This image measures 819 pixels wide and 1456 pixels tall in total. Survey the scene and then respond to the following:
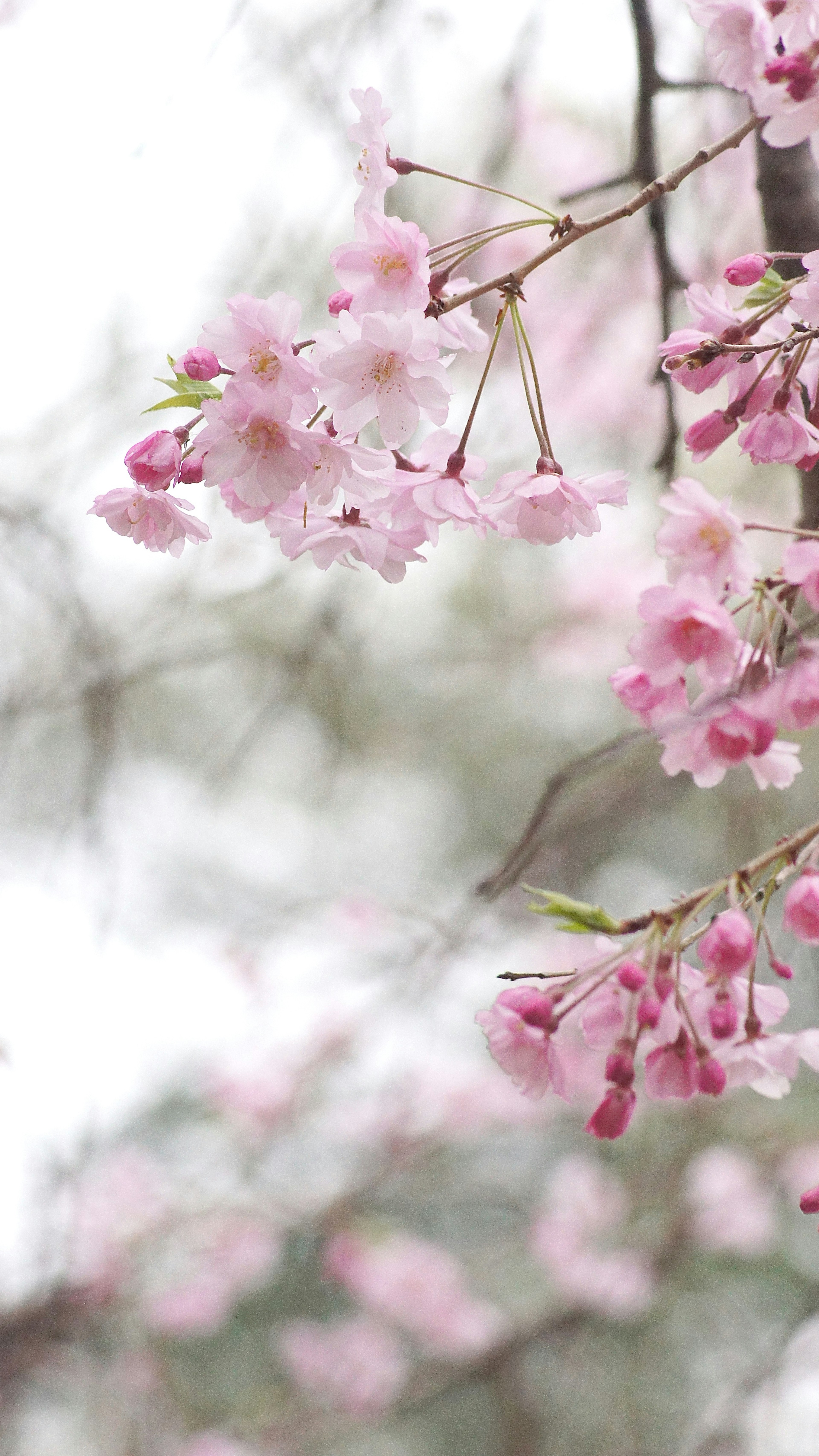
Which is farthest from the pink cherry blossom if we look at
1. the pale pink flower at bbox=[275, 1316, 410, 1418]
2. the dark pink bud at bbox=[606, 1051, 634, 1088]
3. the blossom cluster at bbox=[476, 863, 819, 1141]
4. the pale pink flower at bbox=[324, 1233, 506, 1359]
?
the pale pink flower at bbox=[324, 1233, 506, 1359]

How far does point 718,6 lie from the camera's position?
604 millimetres

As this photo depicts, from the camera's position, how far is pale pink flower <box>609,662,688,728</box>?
2.09 feet

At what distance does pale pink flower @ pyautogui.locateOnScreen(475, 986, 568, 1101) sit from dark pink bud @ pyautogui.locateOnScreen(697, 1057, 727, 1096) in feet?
0.23

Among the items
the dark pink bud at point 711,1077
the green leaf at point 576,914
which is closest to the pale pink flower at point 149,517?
the green leaf at point 576,914

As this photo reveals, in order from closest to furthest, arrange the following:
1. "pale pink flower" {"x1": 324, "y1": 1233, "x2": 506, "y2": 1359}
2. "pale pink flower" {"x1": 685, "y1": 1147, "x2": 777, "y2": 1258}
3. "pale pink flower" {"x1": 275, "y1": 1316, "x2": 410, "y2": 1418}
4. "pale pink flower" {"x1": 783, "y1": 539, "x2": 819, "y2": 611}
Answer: "pale pink flower" {"x1": 783, "y1": 539, "x2": 819, "y2": 611}
"pale pink flower" {"x1": 685, "y1": 1147, "x2": 777, "y2": 1258}
"pale pink flower" {"x1": 275, "y1": 1316, "x2": 410, "y2": 1418}
"pale pink flower" {"x1": 324, "y1": 1233, "x2": 506, "y2": 1359}

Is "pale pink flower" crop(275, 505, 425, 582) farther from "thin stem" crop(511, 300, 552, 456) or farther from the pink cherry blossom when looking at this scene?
the pink cherry blossom

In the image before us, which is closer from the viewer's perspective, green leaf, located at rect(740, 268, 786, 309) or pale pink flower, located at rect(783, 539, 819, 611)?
pale pink flower, located at rect(783, 539, 819, 611)

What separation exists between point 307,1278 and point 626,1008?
4.74m

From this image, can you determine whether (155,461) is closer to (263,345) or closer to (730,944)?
(263,345)

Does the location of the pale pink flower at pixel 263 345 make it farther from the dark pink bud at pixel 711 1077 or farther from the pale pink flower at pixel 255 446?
the dark pink bud at pixel 711 1077

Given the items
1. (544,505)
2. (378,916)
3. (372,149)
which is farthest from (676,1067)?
(378,916)

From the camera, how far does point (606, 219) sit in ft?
A: 1.97

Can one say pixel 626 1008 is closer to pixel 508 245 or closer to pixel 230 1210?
pixel 230 1210

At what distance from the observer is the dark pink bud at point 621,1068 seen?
0.59 meters
